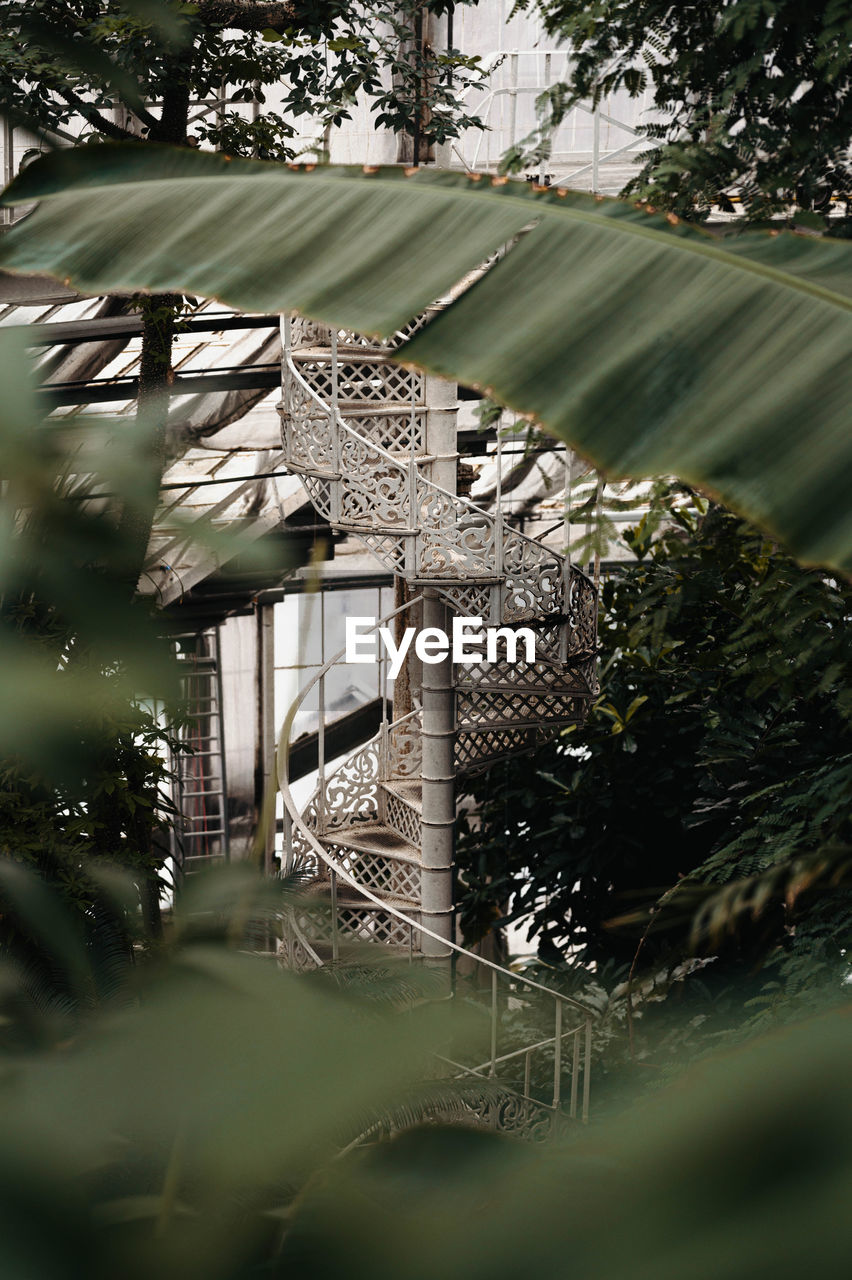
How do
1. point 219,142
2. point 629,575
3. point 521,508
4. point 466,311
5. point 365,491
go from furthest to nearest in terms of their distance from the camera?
1. point 521,508
2. point 629,575
3. point 365,491
4. point 219,142
5. point 466,311

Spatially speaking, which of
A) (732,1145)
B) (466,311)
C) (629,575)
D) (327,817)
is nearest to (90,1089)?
(732,1145)

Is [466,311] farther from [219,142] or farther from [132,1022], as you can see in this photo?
[219,142]

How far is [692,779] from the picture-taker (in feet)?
17.2

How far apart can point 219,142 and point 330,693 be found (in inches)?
159

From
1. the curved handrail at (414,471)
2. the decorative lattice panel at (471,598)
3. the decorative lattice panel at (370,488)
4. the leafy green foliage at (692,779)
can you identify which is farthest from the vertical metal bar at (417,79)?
the leafy green foliage at (692,779)

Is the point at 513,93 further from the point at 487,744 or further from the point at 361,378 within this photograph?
the point at 487,744

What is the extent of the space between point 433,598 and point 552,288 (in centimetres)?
398

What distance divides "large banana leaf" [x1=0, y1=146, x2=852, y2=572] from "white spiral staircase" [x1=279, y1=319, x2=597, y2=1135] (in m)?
3.55

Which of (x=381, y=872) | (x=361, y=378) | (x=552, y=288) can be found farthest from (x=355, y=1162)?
(x=381, y=872)

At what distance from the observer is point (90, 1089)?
1.93 feet

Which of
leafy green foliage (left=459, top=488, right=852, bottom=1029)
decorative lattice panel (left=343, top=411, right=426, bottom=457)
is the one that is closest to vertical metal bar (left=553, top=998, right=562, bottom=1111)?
leafy green foliage (left=459, top=488, right=852, bottom=1029)

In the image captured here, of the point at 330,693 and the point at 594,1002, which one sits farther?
the point at 330,693

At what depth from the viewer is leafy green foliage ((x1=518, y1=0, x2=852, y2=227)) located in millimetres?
3188

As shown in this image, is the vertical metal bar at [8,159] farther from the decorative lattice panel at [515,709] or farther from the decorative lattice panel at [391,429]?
the decorative lattice panel at [515,709]
